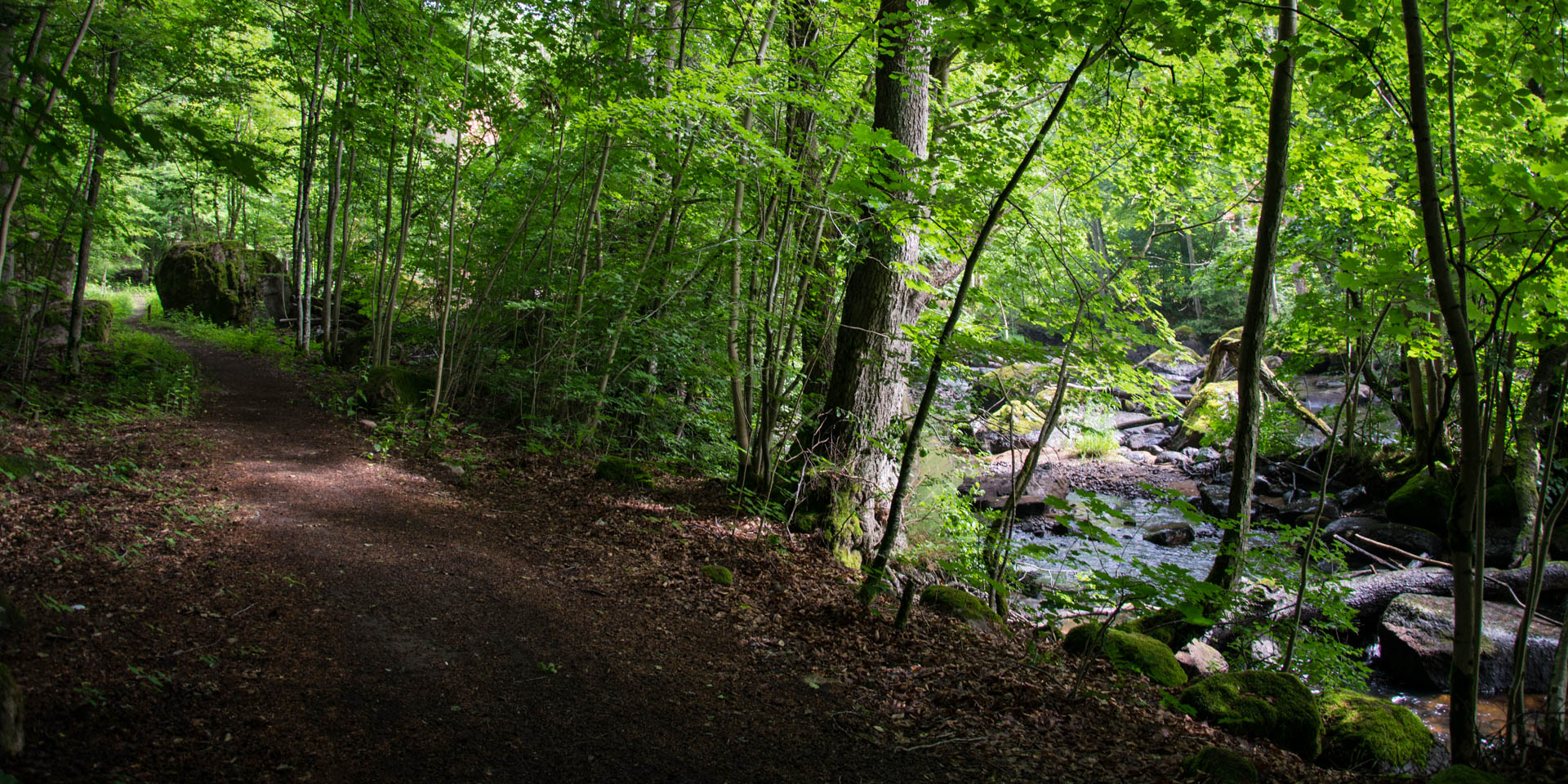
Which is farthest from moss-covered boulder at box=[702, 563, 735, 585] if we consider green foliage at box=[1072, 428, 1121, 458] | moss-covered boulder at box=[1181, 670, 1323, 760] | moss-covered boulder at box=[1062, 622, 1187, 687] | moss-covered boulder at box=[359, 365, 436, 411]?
green foliage at box=[1072, 428, 1121, 458]

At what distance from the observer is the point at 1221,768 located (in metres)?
3.19

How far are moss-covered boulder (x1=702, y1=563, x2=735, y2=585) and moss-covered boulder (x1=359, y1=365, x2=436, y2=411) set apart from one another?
557 cm

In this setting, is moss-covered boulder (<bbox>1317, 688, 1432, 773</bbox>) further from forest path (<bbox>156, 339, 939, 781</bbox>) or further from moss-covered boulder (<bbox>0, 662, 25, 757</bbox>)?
moss-covered boulder (<bbox>0, 662, 25, 757</bbox>)

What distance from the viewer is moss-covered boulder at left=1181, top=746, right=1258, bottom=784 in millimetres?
3133

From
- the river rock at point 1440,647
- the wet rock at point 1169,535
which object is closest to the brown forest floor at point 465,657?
the river rock at point 1440,647

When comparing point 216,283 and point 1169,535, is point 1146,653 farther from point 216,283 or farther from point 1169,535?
point 216,283

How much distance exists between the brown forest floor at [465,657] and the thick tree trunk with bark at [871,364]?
774 millimetres

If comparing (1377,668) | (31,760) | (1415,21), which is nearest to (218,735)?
(31,760)

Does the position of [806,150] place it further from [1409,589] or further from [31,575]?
[1409,589]

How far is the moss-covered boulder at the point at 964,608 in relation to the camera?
18.6 ft

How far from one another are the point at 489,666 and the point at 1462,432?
4.45m

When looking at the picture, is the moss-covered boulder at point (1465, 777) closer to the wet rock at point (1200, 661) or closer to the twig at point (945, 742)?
the twig at point (945, 742)

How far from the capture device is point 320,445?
315 inches

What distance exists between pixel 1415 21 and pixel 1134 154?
5764 mm
